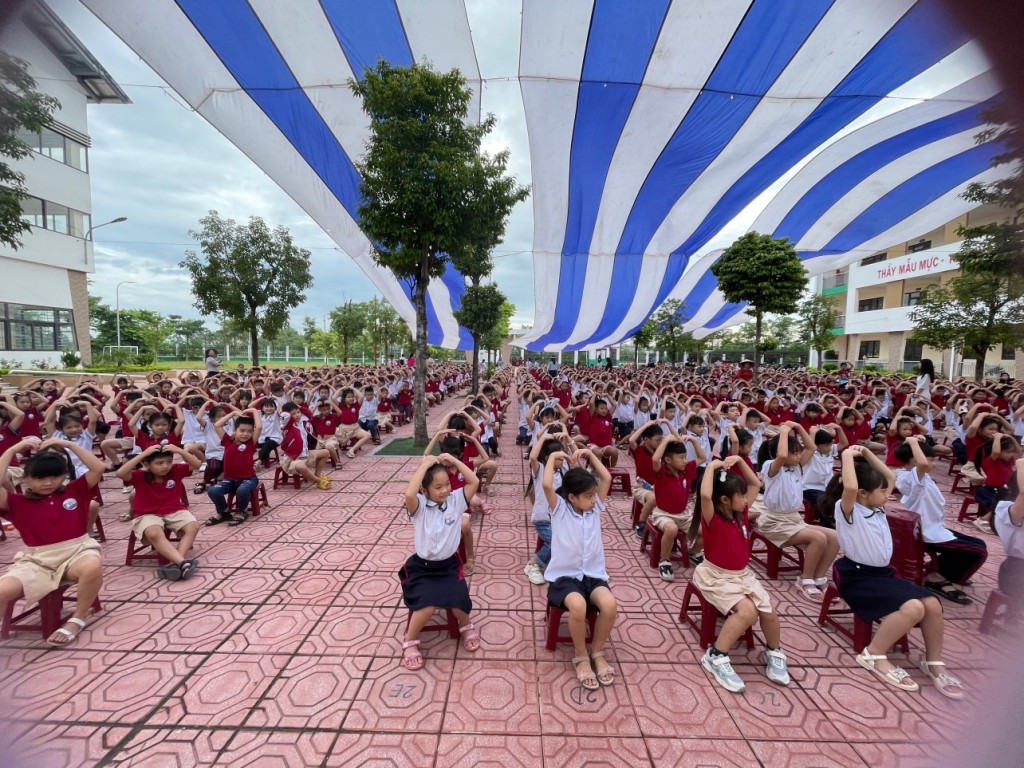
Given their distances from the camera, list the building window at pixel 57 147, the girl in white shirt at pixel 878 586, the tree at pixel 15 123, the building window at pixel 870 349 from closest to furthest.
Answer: the tree at pixel 15 123 → the building window at pixel 57 147 → the girl in white shirt at pixel 878 586 → the building window at pixel 870 349

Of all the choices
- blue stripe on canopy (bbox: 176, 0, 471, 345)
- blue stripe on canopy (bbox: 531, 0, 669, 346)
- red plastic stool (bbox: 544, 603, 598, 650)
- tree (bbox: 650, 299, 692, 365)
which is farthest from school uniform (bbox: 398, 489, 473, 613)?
tree (bbox: 650, 299, 692, 365)

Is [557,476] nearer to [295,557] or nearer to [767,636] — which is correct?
[767,636]

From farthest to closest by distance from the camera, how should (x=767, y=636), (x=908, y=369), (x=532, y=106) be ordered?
(x=908, y=369)
(x=532, y=106)
(x=767, y=636)

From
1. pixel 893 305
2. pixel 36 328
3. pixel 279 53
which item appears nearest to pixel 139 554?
pixel 36 328

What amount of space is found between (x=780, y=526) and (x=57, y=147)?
5.64 m

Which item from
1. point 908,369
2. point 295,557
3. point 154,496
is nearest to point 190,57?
point 154,496

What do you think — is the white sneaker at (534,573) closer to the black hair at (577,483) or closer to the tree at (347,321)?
the black hair at (577,483)

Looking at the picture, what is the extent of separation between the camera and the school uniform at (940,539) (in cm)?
323

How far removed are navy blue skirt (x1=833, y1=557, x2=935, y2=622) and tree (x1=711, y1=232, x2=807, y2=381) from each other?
1006cm

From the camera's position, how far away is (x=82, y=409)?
565 centimetres

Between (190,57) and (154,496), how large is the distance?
303 inches

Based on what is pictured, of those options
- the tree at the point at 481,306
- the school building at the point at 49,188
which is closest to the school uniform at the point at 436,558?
A: the school building at the point at 49,188

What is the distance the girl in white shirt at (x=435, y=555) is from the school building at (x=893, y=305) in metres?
8.62

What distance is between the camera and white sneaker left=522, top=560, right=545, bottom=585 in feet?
11.0
